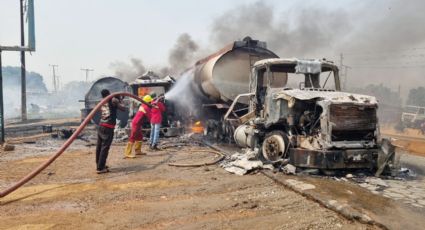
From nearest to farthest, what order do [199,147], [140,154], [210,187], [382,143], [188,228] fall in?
[188,228] < [210,187] < [382,143] < [140,154] < [199,147]

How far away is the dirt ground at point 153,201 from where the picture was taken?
168 inches

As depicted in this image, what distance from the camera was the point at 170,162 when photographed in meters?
8.34

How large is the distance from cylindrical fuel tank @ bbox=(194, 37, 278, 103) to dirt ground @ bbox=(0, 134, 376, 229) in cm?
422

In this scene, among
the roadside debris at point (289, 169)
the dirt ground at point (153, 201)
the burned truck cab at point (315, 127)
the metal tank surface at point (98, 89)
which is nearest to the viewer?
the dirt ground at point (153, 201)

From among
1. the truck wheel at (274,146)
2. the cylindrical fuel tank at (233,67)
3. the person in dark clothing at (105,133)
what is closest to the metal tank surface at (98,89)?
the cylindrical fuel tank at (233,67)

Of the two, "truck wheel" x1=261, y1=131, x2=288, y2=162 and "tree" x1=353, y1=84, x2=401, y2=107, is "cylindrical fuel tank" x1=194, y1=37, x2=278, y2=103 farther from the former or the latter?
"tree" x1=353, y1=84, x2=401, y2=107

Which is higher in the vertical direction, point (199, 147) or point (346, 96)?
point (346, 96)

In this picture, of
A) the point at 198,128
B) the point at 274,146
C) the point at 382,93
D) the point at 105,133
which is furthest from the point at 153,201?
the point at 382,93

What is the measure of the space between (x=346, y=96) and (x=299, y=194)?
2.42 meters

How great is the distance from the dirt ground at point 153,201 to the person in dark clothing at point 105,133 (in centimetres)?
27

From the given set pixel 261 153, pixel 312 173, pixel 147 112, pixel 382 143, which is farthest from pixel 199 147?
pixel 382 143

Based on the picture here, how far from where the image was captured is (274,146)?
24.5 feet

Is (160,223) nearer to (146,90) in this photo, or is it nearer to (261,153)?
(261,153)

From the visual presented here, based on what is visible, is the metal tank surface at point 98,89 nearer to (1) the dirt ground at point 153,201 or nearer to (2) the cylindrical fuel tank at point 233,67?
(2) the cylindrical fuel tank at point 233,67
